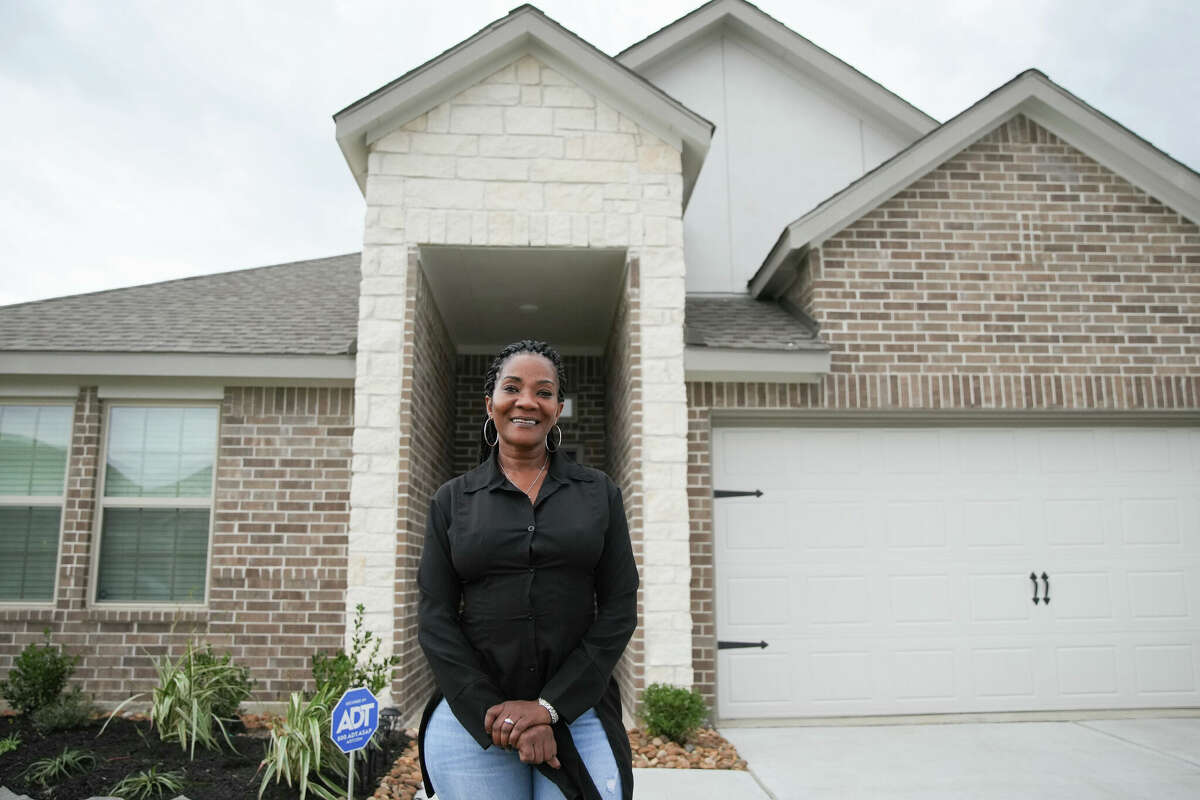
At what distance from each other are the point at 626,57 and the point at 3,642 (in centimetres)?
752

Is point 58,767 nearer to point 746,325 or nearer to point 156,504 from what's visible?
point 156,504

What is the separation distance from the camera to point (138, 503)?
644cm

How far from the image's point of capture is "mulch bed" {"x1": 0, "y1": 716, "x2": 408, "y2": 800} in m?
4.02

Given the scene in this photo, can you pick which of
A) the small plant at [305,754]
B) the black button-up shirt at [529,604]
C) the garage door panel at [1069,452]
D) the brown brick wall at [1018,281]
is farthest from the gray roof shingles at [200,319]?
the garage door panel at [1069,452]

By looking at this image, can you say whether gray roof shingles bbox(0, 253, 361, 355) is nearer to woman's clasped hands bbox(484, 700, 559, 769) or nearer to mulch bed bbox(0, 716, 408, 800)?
mulch bed bbox(0, 716, 408, 800)

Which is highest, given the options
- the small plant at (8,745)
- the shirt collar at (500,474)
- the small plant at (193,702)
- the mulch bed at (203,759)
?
the shirt collar at (500,474)

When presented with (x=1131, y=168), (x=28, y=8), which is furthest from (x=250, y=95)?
(x=1131, y=168)

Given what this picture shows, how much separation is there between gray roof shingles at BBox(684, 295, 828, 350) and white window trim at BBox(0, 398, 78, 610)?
4.80 meters

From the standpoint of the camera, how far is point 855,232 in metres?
6.53

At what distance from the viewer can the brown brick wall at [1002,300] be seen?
630cm

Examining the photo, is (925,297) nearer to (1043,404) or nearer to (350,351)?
(1043,404)

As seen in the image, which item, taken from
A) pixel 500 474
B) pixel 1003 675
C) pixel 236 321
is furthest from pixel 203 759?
pixel 1003 675

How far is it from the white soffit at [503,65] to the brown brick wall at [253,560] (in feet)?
6.74

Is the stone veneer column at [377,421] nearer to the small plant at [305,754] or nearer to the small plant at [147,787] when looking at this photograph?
the small plant at [305,754]
